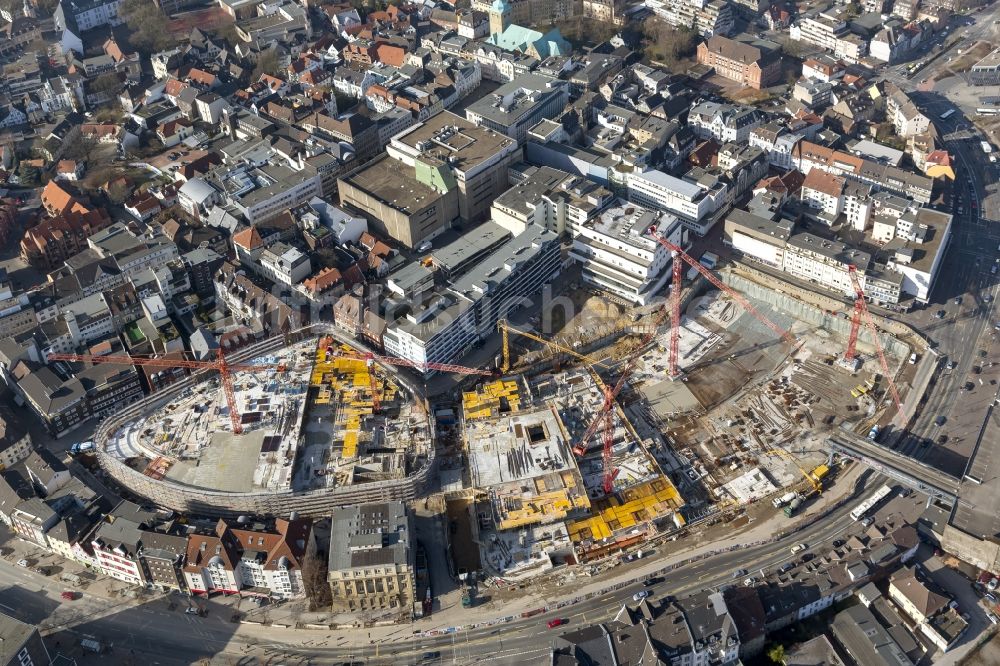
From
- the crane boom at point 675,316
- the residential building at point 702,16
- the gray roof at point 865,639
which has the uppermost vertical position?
the residential building at point 702,16

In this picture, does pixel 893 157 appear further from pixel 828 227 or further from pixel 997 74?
pixel 997 74

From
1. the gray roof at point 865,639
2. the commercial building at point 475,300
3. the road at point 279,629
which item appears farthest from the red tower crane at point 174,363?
the gray roof at point 865,639

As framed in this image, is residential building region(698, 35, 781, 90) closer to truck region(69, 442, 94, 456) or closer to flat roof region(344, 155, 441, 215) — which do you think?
flat roof region(344, 155, 441, 215)

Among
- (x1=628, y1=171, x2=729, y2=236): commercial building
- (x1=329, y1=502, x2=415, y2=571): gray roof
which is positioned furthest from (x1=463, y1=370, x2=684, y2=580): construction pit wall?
(x1=628, y1=171, x2=729, y2=236): commercial building

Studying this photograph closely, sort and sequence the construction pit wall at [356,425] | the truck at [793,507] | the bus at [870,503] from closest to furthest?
the bus at [870,503], the truck at [793,507], the construction pit wall at [356,425]

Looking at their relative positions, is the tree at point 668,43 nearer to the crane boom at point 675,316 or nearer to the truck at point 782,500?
the crane boom at point 675,316
